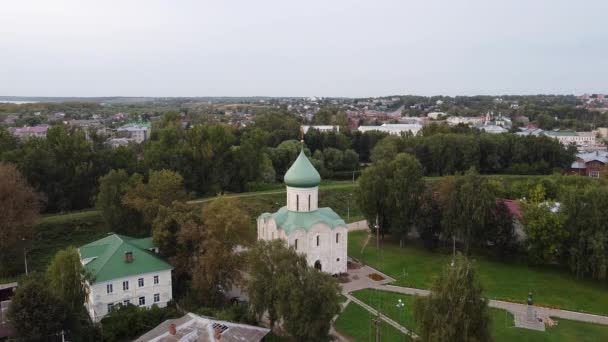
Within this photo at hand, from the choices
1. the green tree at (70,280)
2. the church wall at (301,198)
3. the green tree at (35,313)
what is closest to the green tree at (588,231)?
the church wall at (301,198)

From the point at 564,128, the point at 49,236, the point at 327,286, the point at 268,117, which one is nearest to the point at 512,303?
the point at 327,286

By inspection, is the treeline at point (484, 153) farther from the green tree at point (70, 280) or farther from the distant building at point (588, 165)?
the green tree at point (70, 280)

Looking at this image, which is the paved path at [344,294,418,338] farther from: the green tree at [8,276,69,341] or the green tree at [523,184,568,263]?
the green tree at [8,276,69,341]

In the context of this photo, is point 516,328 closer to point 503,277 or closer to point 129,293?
point 503,277

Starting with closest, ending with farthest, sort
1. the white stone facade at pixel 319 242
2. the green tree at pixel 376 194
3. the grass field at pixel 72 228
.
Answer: the white stone facade at pixel 319 242 < the grass field at pixel 72 228 < the green tree at pixel 376 194

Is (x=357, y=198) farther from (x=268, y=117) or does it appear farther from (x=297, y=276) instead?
(x=268, y=117)

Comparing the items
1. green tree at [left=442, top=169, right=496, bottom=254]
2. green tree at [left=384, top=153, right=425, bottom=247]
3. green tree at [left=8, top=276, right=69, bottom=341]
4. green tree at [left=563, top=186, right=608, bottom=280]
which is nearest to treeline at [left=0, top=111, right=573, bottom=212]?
green tree at [left=384, top=153, right=425, bottom=247]
